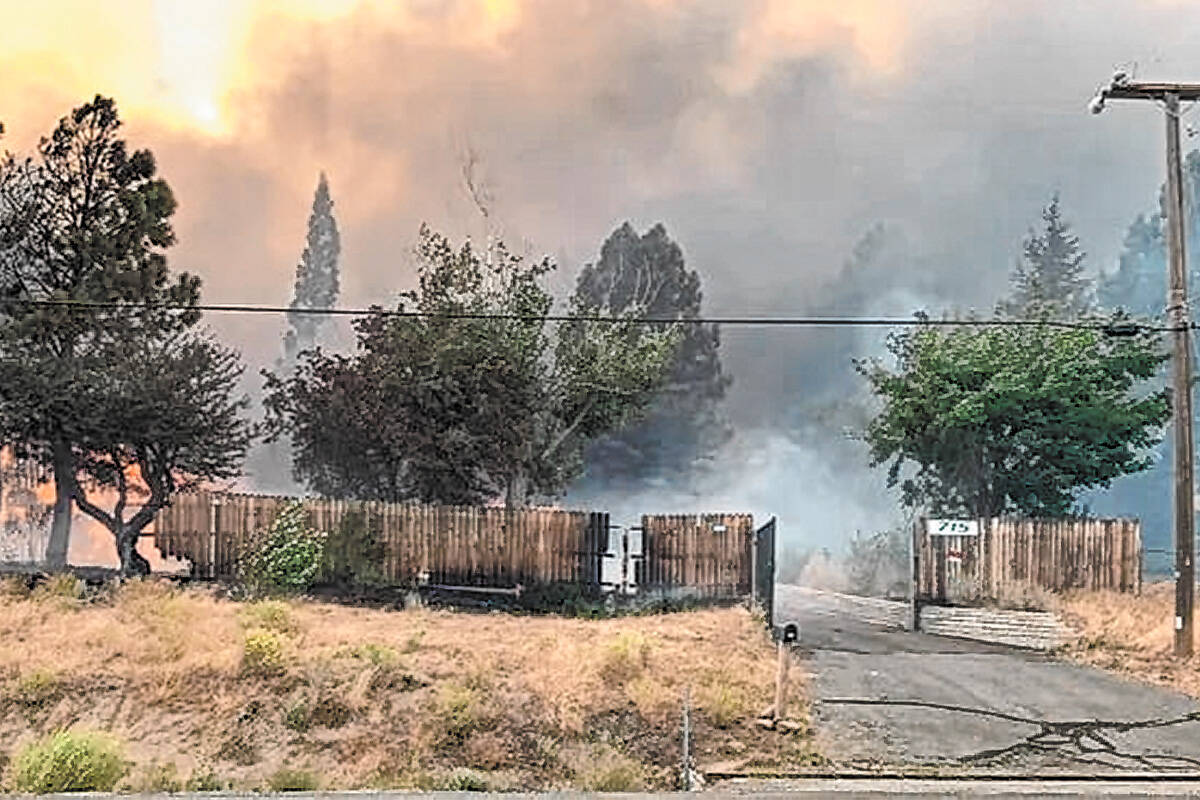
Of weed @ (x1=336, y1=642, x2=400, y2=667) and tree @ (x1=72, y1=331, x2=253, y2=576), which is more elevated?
tree @ (x1=72, y1=331, x2=253, y2=576)

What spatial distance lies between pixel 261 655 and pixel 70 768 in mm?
4275

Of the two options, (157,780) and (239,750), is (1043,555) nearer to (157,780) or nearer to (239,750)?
(239,750)

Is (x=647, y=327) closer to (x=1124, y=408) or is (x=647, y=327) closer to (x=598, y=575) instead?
(x=598, y=575)

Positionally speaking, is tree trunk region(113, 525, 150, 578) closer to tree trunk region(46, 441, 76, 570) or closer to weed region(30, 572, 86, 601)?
tree trunk region(46, 441, 76, 570)

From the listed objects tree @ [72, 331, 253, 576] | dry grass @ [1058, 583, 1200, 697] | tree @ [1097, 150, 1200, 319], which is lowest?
dry grass @ [1058, 583, 1200, 697]

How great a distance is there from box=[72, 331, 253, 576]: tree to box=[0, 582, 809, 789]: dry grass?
30.6ft

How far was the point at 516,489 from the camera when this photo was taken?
25.8m

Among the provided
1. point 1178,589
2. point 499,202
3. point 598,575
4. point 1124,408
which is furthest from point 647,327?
point 1178,589

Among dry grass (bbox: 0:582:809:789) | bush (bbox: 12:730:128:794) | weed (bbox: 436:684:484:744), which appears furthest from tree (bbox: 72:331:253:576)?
bush (bbox: 12:730:128:794)

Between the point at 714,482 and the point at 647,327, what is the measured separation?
14023mm

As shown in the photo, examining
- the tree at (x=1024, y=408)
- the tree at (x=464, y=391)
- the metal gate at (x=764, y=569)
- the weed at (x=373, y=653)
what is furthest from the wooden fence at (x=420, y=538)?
the weed at (x=373, y=653)

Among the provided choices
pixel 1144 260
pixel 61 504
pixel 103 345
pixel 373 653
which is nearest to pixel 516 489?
pixel 103 345

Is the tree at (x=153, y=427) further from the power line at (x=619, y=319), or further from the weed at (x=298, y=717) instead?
the weed at (x=298, y=717)

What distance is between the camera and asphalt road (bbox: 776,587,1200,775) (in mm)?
8633
